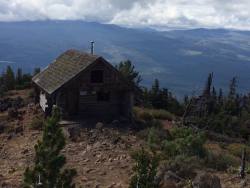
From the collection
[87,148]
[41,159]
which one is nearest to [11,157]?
[87,148]

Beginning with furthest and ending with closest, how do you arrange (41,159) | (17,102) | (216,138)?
(17,102), (216,138), (41,159)

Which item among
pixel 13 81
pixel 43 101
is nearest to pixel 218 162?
pixel 43 101

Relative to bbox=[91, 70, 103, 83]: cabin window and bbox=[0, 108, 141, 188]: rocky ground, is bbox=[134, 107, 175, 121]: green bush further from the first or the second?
bbox=[0, 108, 141, 188]: rocky ground

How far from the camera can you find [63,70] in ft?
103

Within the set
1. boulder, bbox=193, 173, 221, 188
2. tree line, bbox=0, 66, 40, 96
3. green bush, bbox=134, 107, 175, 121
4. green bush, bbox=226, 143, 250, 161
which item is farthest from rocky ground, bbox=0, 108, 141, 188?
tree line, bbox=0, 66, 40, 96

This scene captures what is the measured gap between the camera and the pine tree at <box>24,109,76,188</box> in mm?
13922

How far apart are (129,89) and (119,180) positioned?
12083 millimetres

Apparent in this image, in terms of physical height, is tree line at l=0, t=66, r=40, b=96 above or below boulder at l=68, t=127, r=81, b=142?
above

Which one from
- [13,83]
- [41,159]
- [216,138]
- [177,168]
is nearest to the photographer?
[41,159]

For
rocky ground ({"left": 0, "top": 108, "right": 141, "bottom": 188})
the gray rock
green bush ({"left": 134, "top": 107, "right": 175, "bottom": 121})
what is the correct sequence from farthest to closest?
1. green bush ({"left": 134, "top": 107, "right": 175, "bottom": 121})
2. the gray rock
3. rocky ground ({"left": 0, "top": 108, "right": 141, "bottom": 188})

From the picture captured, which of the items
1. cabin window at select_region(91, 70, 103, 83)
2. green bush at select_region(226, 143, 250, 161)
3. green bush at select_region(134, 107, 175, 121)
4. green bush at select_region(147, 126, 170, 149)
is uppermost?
cabin window at select_region(91, 70, 103, 83)

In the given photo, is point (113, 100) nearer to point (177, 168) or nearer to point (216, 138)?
point (216, 138)

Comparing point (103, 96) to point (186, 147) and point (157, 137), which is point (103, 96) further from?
point (186, 147)

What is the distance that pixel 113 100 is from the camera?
30.8m
